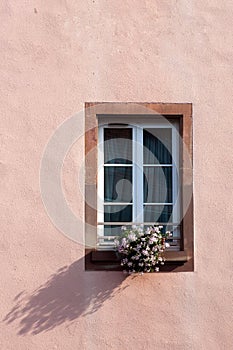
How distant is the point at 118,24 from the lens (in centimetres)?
656

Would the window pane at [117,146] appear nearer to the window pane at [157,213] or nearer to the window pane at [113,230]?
the window pane at [157,213]

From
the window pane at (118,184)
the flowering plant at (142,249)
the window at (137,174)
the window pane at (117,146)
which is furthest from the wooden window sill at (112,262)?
the window pane at (117,146)

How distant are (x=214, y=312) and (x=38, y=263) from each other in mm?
1720

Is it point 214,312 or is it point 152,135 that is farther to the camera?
point 152,135

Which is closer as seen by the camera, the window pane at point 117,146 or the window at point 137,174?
the window at point 137,174

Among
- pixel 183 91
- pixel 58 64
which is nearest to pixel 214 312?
pixel 183 91

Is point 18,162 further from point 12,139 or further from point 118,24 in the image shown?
point 118,24

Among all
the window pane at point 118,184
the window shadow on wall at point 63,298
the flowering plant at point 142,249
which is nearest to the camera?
the flowering plant at point 142,249

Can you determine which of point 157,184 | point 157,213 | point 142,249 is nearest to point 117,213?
point 157,213

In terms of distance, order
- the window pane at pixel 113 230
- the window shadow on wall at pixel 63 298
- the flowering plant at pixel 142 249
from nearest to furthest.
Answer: the flowering plant at pixel 142 249 < the window shadow on wall at pixel 63 298 < the window pane at pixel 113 230

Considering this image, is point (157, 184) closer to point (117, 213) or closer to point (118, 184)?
point (118, 184)

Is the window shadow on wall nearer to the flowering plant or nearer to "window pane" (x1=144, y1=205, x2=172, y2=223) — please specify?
the flowering plant

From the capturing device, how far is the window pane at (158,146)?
6672 mm

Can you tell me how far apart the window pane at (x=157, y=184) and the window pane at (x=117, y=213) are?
212mm
